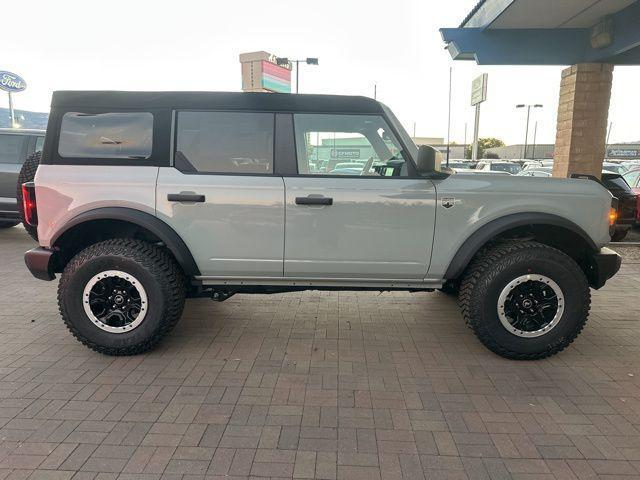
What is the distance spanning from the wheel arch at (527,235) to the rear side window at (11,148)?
796cm

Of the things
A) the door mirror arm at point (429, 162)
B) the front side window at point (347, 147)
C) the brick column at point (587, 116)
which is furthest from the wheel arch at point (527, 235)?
the brick column at point (587, 116)

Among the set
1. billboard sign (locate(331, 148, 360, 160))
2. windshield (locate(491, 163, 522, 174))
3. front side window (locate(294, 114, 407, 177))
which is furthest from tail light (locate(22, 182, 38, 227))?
windshield (locate(491, 163, 522, 174))

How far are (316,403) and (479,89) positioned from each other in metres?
17.9

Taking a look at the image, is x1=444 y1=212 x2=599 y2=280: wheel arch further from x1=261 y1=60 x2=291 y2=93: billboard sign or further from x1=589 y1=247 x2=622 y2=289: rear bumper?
x1=261 y1=60 x2=291 y2=93: billboard sign

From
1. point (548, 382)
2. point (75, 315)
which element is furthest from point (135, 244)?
point (548, 382)

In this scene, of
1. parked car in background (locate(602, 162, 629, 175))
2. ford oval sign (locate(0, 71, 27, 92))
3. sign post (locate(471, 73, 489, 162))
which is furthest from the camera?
ford oval sign (locate(0, 71, 27, 92))

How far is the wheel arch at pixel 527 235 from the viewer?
357 cm

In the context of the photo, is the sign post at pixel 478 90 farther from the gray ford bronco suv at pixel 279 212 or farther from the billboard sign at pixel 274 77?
the gray ford bronco suv at pixel 279 212

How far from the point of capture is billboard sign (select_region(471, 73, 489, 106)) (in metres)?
17.6

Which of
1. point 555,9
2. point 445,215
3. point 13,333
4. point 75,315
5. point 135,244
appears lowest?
point 13,333

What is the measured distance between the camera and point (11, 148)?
8203mm

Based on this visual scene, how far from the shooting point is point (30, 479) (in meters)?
2.29

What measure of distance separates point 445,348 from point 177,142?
278 centimetres

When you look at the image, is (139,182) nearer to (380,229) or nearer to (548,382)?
(380,229)
